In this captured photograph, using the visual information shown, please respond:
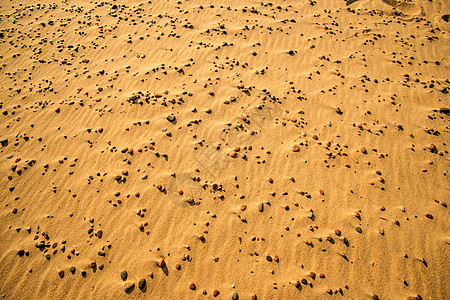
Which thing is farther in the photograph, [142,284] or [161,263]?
[161,263]

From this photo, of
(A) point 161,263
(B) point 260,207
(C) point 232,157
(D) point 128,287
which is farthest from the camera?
(C) point 232,157

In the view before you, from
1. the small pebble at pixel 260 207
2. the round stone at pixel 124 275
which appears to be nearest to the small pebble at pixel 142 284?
the round stone at pixel 124 275

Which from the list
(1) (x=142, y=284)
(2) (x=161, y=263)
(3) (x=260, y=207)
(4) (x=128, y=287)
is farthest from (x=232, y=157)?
(4) (x=128, y=287)

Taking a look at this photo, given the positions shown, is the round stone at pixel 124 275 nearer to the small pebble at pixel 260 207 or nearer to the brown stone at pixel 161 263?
the brown stone at pixel 161 263

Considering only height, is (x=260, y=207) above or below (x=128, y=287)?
above

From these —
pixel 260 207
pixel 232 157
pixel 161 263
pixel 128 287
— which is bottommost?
pixel 128 287

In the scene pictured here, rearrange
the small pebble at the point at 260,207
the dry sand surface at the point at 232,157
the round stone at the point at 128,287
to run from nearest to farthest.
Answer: the round stone at the point at 128,287 < the dry sand surface at the point at 232,157 < the small pebble at the point at 260,207

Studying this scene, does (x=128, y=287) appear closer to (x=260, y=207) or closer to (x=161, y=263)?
(x=161, y=263)

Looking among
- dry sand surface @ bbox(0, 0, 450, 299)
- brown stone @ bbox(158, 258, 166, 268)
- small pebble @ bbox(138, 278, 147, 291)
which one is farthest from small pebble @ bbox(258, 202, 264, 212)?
small pebble @ bbox(138, 278, 147, 291)
